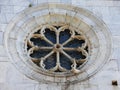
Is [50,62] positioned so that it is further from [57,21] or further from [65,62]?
[57,21]

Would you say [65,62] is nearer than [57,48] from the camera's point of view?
Yes

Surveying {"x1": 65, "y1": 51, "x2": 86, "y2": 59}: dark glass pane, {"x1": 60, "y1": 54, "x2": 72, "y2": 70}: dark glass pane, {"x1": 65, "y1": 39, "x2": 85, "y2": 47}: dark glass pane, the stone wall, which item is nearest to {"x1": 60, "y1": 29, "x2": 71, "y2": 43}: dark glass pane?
{"x1": 65, "y1": 39, "x2": 85, "y2": 47}: dark glass pane

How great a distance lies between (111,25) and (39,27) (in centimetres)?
170

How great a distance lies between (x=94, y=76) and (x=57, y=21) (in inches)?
74.1

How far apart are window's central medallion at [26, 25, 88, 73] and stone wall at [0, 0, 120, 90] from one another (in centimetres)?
51

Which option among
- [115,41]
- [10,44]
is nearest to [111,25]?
[115,41]

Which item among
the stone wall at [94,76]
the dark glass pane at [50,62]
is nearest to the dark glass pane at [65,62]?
the dark glass pane at [50,62]

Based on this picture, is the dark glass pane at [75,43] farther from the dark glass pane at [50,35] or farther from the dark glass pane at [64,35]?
the dark glass pane at [50,35]

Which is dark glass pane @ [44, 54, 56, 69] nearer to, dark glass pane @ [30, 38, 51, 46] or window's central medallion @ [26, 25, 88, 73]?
window's central medallion @ [26, 25, 88, 73]

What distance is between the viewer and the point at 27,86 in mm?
11484

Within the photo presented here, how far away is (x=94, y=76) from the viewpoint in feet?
39.0

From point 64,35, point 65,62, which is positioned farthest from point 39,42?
point 65,62

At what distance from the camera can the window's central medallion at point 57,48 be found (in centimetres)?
1222

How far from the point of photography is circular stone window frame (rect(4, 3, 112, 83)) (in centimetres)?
1182
